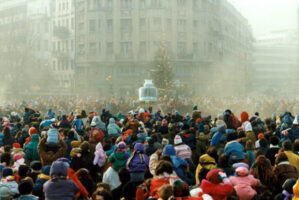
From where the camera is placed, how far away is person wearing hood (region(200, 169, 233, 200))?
693 cm

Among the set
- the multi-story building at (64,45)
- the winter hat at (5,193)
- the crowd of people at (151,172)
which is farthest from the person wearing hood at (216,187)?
the multi-story building at (64,45)

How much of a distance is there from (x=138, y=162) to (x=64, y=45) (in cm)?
8000

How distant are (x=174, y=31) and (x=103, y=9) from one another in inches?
452

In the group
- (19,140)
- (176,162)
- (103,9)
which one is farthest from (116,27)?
(176,162)

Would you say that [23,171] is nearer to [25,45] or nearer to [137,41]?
[137,41]

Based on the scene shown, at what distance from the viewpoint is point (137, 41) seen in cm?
7544

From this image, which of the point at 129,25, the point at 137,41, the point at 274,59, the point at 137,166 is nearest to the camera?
the point at 137,166

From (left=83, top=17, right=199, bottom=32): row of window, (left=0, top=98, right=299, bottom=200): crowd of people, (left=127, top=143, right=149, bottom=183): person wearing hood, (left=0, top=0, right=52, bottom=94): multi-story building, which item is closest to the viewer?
(left=0, top=98, right=299, bottom=200): crowd of people

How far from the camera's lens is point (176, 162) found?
8984 millimetres

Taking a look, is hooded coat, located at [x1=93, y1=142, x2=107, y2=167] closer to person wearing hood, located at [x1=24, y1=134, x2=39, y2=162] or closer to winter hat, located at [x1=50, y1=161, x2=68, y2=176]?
person wearing hood, located at [x1=24, y1=134, x2=39, y2=162]

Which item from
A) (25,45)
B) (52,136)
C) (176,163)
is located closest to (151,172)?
(176,163)

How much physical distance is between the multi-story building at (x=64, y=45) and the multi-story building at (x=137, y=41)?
5810 mm

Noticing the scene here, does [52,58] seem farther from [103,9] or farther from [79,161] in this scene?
[79,161]

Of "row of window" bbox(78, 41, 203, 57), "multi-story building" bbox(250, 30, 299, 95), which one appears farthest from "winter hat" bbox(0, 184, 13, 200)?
"multi-story building" bbox(250, 30, 299, 95)
